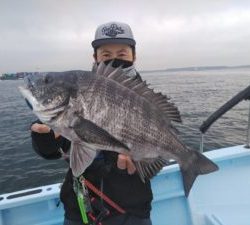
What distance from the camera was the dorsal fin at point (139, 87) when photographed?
2705mm

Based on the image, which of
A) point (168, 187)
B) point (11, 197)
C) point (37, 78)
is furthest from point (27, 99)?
point (168, 187)

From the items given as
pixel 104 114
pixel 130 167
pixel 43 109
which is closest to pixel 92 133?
pixel 104 114

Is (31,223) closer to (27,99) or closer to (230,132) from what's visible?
(27,99)

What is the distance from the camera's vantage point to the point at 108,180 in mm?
3252

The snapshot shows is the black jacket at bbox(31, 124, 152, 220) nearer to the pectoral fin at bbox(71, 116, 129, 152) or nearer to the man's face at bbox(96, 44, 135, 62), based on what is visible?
the pectoral fin at bbox(71, 116, 129, 152)

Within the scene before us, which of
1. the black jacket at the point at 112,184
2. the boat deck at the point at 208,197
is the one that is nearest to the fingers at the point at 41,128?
the black jacket at the point at 112,184

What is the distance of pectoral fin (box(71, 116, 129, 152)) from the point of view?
97.0 inches

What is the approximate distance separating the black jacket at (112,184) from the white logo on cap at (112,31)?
1.15 m

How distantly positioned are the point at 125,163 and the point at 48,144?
2.47 ft

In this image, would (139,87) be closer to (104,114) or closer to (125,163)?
(104,114)

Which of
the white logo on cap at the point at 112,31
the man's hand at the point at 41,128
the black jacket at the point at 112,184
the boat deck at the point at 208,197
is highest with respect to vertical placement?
the white logo on cap at the point at 112,31

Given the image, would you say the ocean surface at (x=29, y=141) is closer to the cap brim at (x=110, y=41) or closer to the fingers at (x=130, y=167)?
the cap brim at (x=110, y=41)

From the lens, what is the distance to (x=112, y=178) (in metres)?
3.25

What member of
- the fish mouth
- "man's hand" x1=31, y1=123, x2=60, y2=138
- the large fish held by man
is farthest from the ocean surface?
the fish mouth
